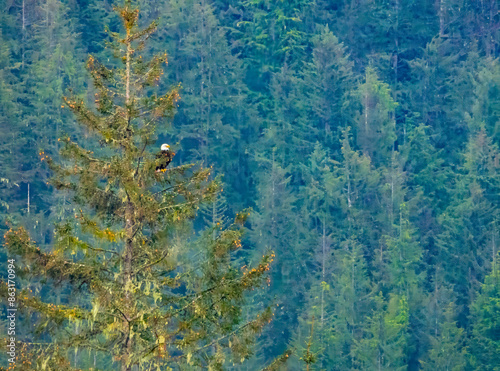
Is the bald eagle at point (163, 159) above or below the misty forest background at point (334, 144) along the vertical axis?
above

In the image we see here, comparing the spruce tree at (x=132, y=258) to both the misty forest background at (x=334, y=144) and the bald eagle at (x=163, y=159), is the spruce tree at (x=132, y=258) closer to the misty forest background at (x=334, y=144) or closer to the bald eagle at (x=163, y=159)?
the bald eagle at (x=163, y=159)

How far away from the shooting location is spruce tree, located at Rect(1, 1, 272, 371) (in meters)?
12.4

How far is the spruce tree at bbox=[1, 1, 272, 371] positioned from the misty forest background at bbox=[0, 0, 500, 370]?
28.8 metres

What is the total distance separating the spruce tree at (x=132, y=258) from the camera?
1239 centimetres

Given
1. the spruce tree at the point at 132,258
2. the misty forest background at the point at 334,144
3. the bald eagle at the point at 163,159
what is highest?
the bald eagle at the point at 163,159

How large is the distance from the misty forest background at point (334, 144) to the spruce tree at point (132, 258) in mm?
28819

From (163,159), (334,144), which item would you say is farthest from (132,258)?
(334,144)

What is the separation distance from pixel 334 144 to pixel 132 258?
44109mm

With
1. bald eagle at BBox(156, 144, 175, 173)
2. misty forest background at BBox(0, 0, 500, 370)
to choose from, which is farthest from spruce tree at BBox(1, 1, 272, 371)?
misty forest background at BBox(0, 0, 500, 370)

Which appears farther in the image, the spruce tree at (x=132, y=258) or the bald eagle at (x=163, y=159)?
the bald eagle at (x=163, y=159)

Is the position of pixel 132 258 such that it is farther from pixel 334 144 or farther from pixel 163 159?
pixel 334 144

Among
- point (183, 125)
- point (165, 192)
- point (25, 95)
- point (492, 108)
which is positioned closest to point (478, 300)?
point (492, 108)

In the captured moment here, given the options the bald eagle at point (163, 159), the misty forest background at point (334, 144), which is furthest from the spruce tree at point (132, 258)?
the misty forest background at point (334, 144)

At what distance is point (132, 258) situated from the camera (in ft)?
42.6
